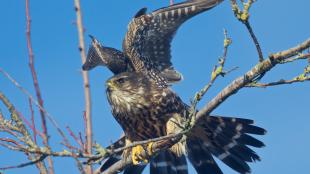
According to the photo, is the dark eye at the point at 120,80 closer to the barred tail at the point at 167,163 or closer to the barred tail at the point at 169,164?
the barred tail at the point at 167,163

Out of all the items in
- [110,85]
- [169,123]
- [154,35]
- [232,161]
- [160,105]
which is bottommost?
[232,161]

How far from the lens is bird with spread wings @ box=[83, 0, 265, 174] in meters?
6.27

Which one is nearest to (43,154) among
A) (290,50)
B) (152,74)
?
(290,50)

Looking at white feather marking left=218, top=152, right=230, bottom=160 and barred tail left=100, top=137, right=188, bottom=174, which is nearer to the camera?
white feather marking left=218, top=152, right=230, bottom=160

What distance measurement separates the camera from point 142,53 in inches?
276

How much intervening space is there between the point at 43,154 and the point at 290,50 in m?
1.64

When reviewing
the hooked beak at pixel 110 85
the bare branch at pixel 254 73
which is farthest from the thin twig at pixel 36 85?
the hooked beak at pixel 110 85

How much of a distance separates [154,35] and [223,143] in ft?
5.13

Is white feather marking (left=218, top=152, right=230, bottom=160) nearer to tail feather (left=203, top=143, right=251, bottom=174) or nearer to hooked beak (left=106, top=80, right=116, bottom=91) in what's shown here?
tail feather (left=203, top=143, right=251, bottom=174)

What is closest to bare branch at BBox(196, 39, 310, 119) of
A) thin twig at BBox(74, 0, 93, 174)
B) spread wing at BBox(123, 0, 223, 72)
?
thin twig at BBox(74, 0, 93, 174)

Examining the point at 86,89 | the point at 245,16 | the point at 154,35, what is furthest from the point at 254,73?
the point at 154,35

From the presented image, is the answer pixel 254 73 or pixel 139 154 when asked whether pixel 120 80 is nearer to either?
pixel 139 154

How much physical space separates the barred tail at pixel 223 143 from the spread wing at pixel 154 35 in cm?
98

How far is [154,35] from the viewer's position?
702 cm
